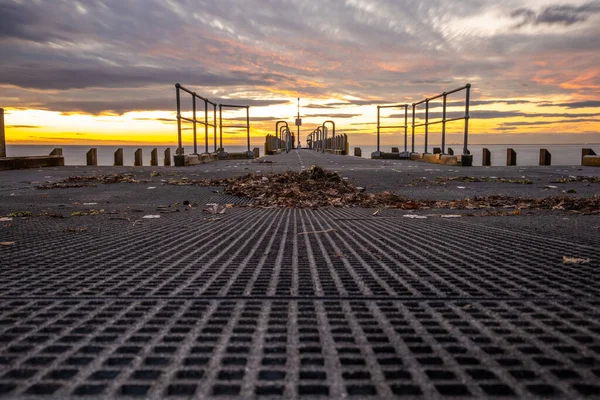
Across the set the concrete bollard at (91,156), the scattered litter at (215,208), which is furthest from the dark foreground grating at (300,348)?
the concrete bollard at (91,156)

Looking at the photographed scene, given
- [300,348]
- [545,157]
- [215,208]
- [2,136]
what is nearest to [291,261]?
[300,348]

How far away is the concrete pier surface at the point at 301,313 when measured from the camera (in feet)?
3.94

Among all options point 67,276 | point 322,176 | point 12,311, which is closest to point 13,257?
point 67,276

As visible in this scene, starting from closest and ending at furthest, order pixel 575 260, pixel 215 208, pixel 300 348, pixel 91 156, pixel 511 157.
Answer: pixel 300 348 < pixel 575 260 < pixel 215 208 < pixel 511 157 < pixel 91 156

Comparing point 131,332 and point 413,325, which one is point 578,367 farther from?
point 131,332

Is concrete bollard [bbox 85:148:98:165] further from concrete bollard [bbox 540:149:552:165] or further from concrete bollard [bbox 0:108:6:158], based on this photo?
concrete bollard [bbox 540:149:552:165]

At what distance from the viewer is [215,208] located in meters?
5.34

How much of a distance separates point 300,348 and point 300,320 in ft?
0.78

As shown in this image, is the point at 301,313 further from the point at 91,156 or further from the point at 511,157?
the point at 91,156

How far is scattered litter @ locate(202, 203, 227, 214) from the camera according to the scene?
5.16m

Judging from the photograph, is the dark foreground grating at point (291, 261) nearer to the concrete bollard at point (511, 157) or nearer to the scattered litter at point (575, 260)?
the scattered litter at point (575, 260)

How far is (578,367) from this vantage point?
1264 millimetres

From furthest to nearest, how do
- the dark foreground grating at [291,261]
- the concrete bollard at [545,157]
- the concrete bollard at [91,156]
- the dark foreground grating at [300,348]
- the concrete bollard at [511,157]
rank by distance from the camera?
the concrete bollard at [91,156]
the concrete bollard at [511,157]
the concrete bollard at [545,157]
the dark foreground grating at [291,261]
the dark foreground grating at [300,348]

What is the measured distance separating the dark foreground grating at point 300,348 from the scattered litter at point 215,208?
332cm
